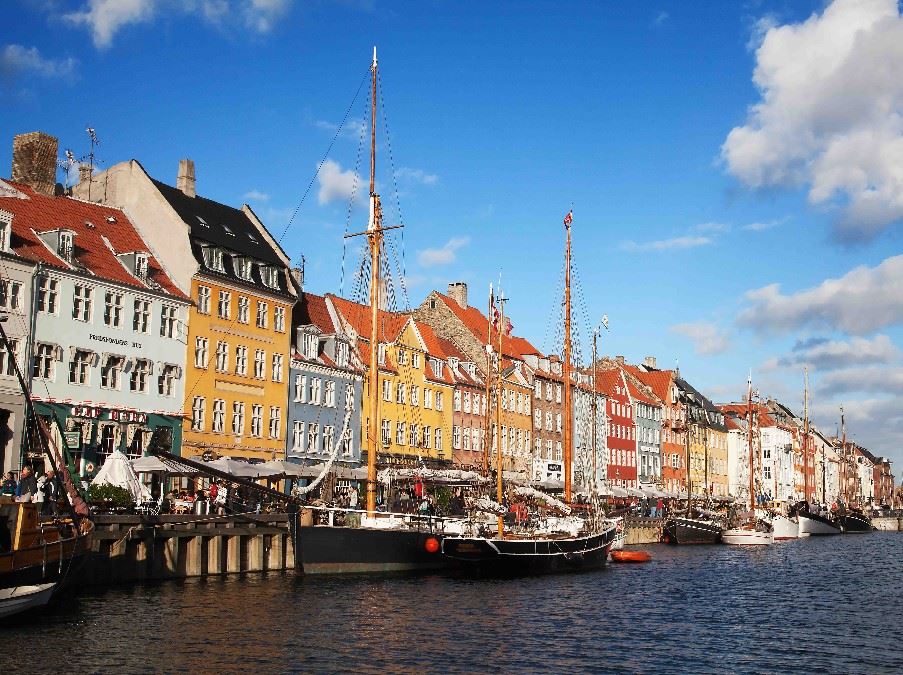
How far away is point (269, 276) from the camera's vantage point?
68125 mm

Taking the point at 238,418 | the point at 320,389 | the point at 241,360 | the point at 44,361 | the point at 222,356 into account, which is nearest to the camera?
the point at 44,361

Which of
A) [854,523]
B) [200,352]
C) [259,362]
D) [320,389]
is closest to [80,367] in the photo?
[200,352]

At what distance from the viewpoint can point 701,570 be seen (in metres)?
60.0

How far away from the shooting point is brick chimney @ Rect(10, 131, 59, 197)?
2356 inches

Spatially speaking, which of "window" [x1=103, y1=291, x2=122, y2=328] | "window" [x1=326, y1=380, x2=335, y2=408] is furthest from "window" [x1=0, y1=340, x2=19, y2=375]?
"window" [x1=326, y1=380, x2=335, y2=408]

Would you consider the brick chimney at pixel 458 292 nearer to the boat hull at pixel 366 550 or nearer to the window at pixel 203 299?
the window at pixel 203 299

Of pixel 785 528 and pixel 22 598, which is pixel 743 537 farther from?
pixel 22 598

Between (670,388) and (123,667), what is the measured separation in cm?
11403

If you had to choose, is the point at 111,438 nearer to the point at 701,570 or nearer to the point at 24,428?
the point at 24,428

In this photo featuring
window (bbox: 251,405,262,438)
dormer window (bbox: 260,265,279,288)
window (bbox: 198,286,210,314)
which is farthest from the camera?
dormer window (bbox: 260,265,279,288)

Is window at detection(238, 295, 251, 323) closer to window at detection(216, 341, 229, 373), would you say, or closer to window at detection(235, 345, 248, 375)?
window at detection(235, 345, 248, 375)

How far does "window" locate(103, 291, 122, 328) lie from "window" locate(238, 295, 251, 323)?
943 cm

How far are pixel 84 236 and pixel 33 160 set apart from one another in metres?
5.62

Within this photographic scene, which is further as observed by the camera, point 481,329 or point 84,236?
point 481,329
